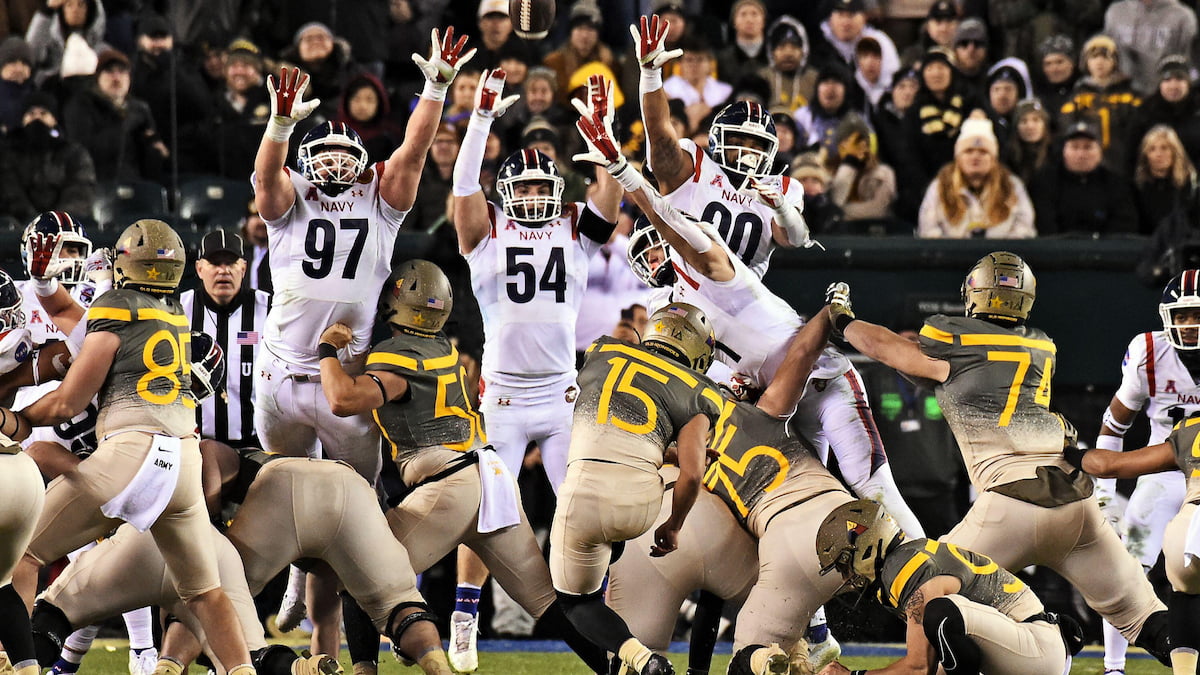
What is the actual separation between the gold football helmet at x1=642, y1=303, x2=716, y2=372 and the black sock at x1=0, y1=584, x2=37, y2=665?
279cm

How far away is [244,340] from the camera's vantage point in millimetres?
9242

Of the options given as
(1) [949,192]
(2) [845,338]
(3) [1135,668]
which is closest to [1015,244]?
(1) [949,192]

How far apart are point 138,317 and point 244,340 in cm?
184

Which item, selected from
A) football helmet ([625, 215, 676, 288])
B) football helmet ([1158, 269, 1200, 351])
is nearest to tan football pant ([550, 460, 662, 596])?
football helmet ([625, 215, 676, 288])

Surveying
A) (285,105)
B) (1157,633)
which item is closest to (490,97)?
(285,105)

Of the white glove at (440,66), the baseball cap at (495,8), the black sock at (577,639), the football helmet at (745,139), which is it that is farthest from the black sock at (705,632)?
the baseball cap at (495,8)

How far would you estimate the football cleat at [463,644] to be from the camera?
8352 mm

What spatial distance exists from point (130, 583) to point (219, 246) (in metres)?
2.22

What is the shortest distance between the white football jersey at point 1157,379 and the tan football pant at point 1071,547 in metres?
1.46

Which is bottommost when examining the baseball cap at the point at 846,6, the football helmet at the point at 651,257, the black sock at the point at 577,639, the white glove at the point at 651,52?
the black sock at the point at 577,639

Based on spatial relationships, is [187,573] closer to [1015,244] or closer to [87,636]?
[87,636]

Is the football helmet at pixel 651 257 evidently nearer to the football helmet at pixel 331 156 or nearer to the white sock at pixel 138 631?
the football helmet at pixel 331 156

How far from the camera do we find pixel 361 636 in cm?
810

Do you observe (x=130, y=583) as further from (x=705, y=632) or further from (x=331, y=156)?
(x=705, y=632)
